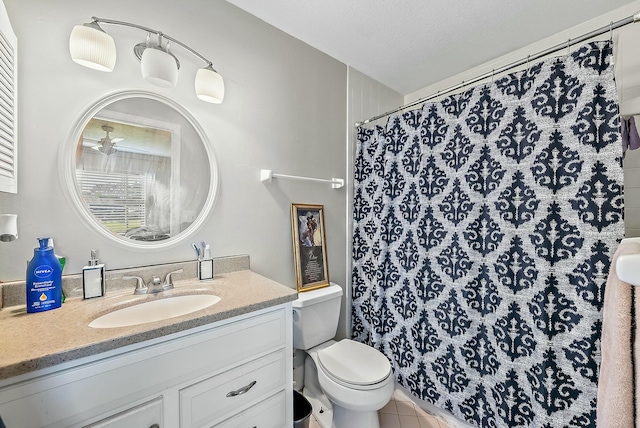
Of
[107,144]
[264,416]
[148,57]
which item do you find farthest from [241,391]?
[148,57]

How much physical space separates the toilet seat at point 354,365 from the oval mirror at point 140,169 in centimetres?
104

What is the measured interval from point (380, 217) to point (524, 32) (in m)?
1.50

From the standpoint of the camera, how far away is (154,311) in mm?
1107

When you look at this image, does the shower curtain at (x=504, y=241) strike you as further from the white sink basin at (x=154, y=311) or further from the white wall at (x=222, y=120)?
the white sink basin at (x=154, y=311)

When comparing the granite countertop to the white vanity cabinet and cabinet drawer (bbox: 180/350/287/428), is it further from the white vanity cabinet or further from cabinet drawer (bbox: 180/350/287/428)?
cabinet drawer (bbox: 180/350/287/428)

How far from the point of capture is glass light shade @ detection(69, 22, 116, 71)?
1.00 metres

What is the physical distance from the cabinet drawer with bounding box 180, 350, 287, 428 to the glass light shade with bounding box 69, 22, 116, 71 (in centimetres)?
129

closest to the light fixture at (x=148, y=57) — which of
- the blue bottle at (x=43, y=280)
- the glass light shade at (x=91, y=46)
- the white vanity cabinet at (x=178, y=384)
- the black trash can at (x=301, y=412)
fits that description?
the glass light shade at (x=91, y=46)

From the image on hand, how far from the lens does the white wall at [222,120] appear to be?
3.28 feet

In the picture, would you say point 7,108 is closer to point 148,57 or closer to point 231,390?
point 148,57

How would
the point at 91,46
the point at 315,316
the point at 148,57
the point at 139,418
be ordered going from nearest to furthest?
the point at 139,418 < the point at 91,46 < the point at 148,57 < the point at 315,316

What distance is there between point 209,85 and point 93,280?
3.35 feet

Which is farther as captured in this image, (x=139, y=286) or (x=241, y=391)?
(x=139, y=286)

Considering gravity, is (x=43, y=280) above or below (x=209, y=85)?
below
